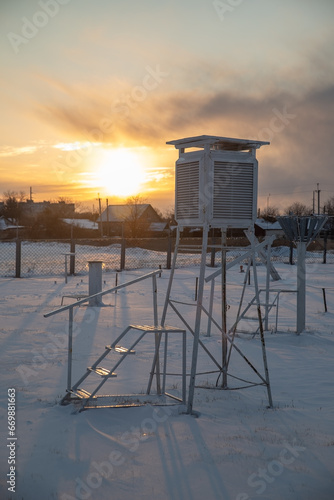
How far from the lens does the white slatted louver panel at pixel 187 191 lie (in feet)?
21.1

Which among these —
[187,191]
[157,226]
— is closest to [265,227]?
[157,226]

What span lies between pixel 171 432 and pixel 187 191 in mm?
2822

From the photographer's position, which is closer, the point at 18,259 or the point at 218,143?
the point at 218,143

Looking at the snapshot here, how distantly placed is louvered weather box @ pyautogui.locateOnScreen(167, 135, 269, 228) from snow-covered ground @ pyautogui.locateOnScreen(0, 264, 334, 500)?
7.65 feet

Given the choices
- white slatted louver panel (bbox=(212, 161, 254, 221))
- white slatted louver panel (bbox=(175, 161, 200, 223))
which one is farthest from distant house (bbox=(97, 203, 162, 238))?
white slatted louver panel (bbox=(212, 161, 254, 221))

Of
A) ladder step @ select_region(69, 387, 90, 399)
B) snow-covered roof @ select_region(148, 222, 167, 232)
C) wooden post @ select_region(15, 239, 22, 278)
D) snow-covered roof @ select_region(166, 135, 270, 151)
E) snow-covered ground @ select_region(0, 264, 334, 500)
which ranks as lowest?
snow-covered ground @ select_region(0, 264, 334, 500)

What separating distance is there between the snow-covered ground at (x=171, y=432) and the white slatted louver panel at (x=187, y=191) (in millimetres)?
2340

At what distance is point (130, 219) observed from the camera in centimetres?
5931

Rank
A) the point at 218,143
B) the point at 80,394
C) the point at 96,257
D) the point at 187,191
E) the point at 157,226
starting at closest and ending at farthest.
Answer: the point at 80,394 < the point at 218,143 < the point at 187,191 < the point at 96,257 < the point at 157,226

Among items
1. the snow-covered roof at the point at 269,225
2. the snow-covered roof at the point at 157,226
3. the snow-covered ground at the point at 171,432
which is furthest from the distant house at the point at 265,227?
the snow-covered ground at the point at 171,432

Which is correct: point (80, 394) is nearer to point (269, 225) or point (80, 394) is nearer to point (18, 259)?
point (18, 259)

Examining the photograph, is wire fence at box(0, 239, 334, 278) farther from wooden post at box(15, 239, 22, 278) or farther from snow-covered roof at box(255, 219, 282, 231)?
snow-covered roof at box(255, 219, 282, 231)

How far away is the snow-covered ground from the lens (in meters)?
4.46

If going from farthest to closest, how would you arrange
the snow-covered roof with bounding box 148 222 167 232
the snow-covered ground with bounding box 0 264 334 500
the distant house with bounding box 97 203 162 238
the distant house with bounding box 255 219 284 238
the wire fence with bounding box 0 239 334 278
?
the snow-covered roof with bounding box 148 222 167 232 → the distant house with bounding box 255 219 284 238 → the distant house with bounding box 97 203 162 238 → the wire fence with bounding box 0 239 334 278 → the snow-covered ground with bounding box 0 264 334 500
